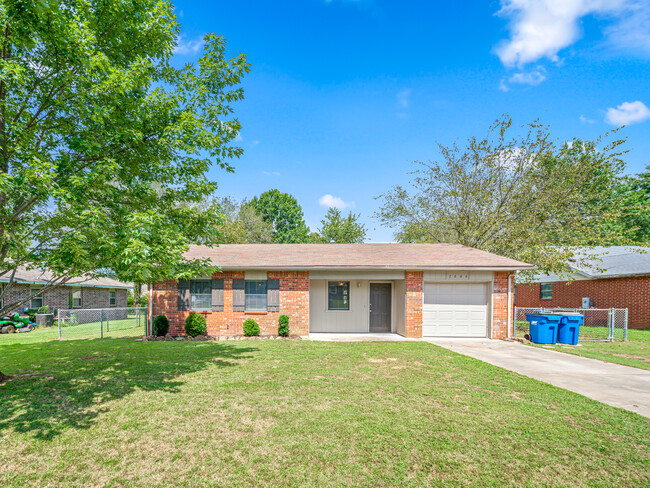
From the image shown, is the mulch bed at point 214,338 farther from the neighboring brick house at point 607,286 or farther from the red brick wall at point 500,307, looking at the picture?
the neighboring brick house at point 607,286

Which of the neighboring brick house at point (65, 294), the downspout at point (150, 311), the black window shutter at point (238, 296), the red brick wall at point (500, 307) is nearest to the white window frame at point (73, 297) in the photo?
the neighboring brick house at point (65, 294)

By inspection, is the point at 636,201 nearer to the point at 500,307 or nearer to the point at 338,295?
the point at 500,307

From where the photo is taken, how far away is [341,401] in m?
5.29

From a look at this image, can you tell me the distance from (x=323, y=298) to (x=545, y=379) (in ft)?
27.0

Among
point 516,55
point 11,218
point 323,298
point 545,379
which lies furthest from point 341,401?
point 516,55

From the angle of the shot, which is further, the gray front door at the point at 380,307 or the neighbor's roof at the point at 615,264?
the neighbor's roof at the point at 615,264

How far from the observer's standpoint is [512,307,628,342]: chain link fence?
12.2m

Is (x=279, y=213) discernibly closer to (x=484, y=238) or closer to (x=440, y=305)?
(x=484, y=238)

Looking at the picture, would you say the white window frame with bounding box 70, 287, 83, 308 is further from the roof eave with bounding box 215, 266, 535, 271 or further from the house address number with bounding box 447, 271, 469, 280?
the house address number with bounding box 447, 271, 469, 280

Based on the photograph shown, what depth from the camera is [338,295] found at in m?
13.5

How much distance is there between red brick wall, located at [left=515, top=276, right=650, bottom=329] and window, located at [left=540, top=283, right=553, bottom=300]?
0.88 feet

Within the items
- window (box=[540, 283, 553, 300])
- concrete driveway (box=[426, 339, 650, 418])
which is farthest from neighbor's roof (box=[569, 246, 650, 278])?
concrete driveway (box=[426, 339, 650, 418])

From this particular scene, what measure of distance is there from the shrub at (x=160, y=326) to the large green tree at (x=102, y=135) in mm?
5436

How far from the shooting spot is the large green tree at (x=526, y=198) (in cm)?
1609
